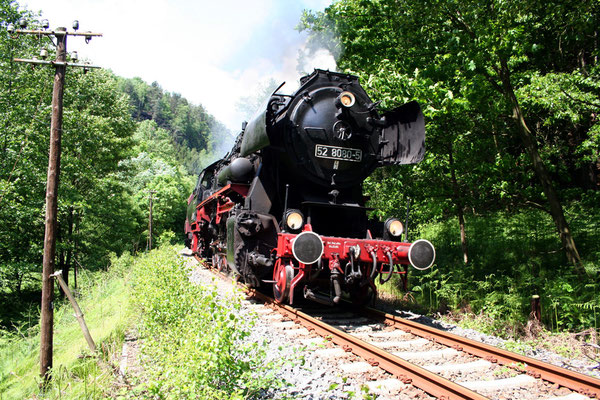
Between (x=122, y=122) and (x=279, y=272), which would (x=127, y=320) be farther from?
(x=122, y=122)

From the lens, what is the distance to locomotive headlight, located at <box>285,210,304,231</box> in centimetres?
638

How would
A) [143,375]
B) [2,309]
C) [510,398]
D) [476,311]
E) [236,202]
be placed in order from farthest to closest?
[2,309]
[236,202]
[476,311]
[143,375]
[510,398]

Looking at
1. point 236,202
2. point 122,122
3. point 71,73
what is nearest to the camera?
point 236,202

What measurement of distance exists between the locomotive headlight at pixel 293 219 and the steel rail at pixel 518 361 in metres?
2.03

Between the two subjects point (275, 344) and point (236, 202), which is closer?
point (275, 344)

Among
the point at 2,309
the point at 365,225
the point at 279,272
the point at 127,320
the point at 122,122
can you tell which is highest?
the point at 122,122

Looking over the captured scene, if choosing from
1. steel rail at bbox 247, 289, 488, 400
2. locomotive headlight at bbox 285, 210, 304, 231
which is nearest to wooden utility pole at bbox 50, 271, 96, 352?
steel rail at bbox 247, 289, 488, 400

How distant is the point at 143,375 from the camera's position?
409 cm

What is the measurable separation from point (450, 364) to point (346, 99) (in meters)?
4.34

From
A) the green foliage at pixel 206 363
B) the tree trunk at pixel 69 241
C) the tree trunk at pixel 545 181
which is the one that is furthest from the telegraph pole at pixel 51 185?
the tree trunk at pixel 69 241

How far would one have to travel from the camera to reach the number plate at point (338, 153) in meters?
6.87

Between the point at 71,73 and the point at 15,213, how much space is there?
774cm

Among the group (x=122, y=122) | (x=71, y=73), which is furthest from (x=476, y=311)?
(x=122, y=122)

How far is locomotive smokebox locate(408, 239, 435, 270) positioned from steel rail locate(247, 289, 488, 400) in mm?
1568
